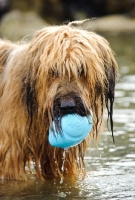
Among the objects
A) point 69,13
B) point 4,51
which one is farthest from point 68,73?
point 69,13

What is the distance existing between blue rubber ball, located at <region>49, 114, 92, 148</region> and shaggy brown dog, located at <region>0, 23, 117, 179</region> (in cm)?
6

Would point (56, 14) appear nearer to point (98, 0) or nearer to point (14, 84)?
point (98, 0)

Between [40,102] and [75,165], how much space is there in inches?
42.8

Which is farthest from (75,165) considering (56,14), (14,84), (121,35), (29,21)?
(56,14)

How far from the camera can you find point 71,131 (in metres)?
5.17

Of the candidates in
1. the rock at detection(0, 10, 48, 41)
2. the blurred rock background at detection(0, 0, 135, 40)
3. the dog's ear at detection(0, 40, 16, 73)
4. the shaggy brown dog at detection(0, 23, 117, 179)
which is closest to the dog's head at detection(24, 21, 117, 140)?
the shaggy brown dog at detection(0, 23, 117, 179)

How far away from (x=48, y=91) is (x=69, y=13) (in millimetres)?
19754

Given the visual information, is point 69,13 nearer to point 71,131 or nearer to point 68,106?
point 71,131

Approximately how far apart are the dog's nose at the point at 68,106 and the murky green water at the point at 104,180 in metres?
0.95

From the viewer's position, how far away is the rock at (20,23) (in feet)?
69.1

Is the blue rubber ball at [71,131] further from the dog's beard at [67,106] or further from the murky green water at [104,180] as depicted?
the murky green water at [104,180]

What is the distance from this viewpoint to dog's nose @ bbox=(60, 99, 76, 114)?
501 centimetres

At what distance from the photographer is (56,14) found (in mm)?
24453

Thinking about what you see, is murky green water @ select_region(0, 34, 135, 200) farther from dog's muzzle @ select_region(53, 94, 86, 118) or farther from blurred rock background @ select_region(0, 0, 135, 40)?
blurred rock background @ select_region(0, 0, 135, 40)
